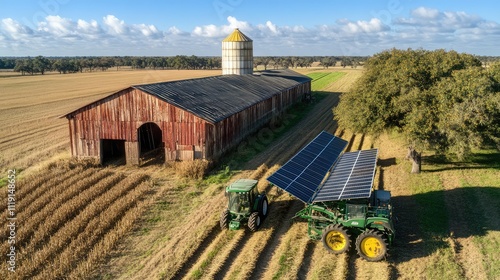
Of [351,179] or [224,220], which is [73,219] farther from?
[351,179]

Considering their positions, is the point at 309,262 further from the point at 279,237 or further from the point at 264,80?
the point at 264,80

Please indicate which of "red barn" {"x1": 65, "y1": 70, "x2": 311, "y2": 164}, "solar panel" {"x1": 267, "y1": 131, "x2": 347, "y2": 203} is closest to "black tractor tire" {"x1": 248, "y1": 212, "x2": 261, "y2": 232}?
"solar panel" {"x1": 267, "y1": 131, "x2": 347, "y2": 203}

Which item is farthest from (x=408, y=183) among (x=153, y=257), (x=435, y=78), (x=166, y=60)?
(x=166, y=60)

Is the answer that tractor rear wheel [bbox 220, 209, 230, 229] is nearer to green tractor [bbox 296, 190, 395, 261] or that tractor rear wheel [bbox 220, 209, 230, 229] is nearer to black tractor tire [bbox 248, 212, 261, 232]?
black tractor tire [bbox 248, 212, 261, 232]

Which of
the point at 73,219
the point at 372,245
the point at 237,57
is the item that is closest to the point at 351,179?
the point at 372,245

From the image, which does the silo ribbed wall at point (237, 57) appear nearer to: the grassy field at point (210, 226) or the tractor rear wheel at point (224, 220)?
the grassy field at point (210, 226)

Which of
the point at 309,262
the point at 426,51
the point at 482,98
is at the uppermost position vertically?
the point at 426,51
